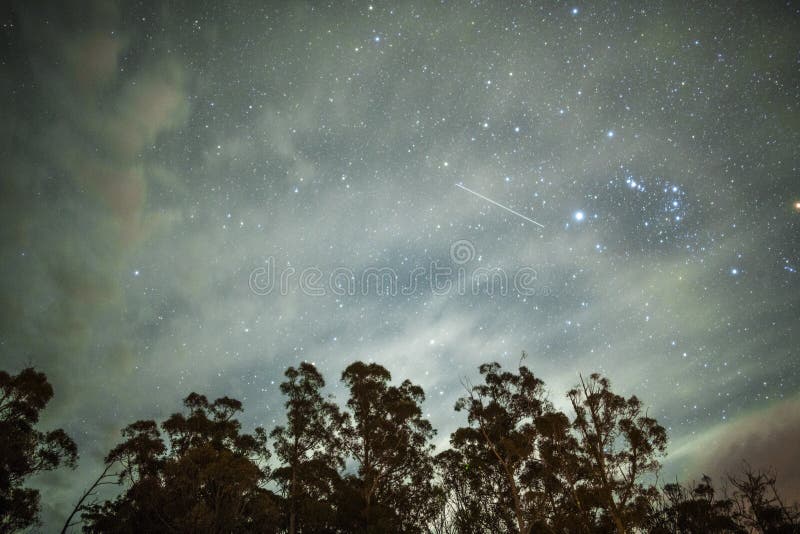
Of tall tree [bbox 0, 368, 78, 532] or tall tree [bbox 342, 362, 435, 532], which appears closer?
tall tree [bbox 0, 368, 78, 532]

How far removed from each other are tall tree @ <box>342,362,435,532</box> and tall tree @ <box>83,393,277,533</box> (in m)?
5.73

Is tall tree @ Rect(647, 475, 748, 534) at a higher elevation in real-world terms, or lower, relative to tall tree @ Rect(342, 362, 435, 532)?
lower

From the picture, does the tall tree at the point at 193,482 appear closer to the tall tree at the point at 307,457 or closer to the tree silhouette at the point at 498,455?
the tall tree at the point at 307,457

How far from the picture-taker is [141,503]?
20078 mm

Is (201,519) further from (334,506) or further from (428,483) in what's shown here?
(428,483)

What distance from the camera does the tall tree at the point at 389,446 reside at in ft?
73.9

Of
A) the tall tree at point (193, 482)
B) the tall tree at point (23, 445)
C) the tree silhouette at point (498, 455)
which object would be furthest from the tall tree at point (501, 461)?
the tall tree at point (23, 445)

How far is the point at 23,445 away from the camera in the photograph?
698 inches

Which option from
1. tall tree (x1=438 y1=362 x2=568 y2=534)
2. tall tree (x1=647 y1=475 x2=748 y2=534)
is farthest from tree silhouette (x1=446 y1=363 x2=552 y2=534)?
tall tree (x1=647 y1=475 x2=748 y2=534)

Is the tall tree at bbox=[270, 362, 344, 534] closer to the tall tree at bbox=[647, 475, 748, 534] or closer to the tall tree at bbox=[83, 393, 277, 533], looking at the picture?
the tall tree at bbox=[83, 393, 277, 533]

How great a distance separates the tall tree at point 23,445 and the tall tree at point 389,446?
51.2 feet

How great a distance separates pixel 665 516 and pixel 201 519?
32.0 metres

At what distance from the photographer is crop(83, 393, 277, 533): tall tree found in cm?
1689

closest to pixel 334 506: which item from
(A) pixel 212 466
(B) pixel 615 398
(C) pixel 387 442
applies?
(C) pixel 387 442
